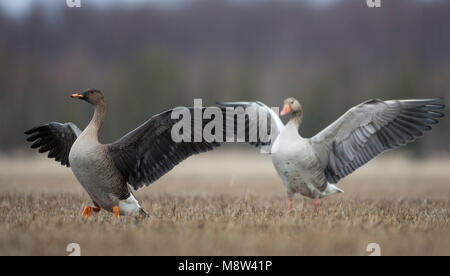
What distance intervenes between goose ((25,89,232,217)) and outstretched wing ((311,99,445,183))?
2105mm

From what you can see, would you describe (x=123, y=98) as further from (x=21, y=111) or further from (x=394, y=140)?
(x=394, y=140)

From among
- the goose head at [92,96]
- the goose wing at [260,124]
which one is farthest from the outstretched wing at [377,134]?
the goose head at [92,96]

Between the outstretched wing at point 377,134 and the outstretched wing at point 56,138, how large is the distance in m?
4.49

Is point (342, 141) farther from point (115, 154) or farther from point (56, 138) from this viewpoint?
point (56, 138)

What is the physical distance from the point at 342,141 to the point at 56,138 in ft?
17.6

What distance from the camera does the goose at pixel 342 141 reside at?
8.03 meters

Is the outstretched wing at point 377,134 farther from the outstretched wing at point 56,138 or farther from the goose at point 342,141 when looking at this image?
the outstretched wing at point 56,138

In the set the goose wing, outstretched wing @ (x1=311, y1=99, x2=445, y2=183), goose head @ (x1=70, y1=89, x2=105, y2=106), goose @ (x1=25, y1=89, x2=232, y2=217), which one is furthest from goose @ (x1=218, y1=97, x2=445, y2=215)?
goose head @ (x1=70, y1=89, x2=105, y2=106)

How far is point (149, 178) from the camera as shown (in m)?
8.27

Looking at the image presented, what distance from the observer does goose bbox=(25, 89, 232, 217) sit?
7.26m

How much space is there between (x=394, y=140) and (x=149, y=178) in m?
→ 4.54

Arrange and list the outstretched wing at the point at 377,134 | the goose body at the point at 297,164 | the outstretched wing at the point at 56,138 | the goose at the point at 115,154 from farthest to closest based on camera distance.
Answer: the outstretched wing at the point at 56,138
the outstretched wing at the point at 377,134
the goose body at the point at 297,164
the goose at the point at 115,154

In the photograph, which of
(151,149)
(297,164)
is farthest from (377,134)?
(151,149)

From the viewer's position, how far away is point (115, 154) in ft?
25.5
